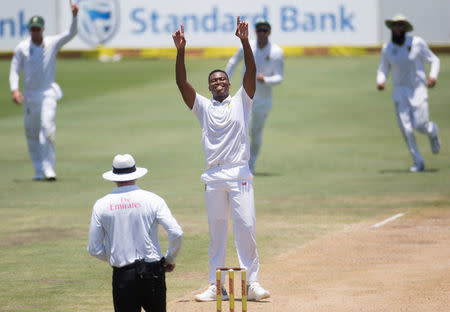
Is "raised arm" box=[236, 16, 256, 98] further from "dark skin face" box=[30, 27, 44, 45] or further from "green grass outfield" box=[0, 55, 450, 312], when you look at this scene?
"dark skin face" box=[30, 27, 44, 45]

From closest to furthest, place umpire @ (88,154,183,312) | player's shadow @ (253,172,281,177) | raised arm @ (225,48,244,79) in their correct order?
umpire @ (88,154,183,312) → raised arm @ (225,48,244,79) → player's shadow @ (253,172,281,177)

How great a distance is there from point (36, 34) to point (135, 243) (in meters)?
10.9

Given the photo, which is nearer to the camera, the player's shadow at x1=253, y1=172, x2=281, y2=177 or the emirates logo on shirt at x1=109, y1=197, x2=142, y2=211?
the emirates logo on shirt at x1=109, y1=197, x2=142, y2=211

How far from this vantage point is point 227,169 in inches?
371

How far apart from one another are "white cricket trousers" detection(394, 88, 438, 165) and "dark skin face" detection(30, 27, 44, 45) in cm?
637

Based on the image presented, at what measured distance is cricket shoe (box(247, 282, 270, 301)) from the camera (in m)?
9.33

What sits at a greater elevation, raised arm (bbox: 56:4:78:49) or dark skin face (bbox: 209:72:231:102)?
dark skin face (bbox: 209:72:231:102)

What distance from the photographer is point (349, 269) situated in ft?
34.6

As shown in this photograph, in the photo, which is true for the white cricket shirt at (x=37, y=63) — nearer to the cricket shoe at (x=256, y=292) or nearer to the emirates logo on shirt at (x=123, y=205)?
the cricket shoe at (x=256, y=292)

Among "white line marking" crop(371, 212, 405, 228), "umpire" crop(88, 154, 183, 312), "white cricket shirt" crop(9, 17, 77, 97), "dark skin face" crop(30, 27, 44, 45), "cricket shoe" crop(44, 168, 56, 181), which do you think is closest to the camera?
"umpire" crop(88, 154, 183, 312)

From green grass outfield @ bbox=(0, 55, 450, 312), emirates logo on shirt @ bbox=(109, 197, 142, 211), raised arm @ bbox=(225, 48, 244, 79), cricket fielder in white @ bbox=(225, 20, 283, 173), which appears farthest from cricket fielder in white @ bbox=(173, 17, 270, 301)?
cricket fielder in white @ bbox=(225, 20, 283, 173)

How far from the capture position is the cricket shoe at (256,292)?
9328mm

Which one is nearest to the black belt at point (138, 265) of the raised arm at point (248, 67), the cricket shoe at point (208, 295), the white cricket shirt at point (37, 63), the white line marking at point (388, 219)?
the cricket shoe at point (208, 295)

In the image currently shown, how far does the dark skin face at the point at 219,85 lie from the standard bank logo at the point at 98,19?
22.7 meters
